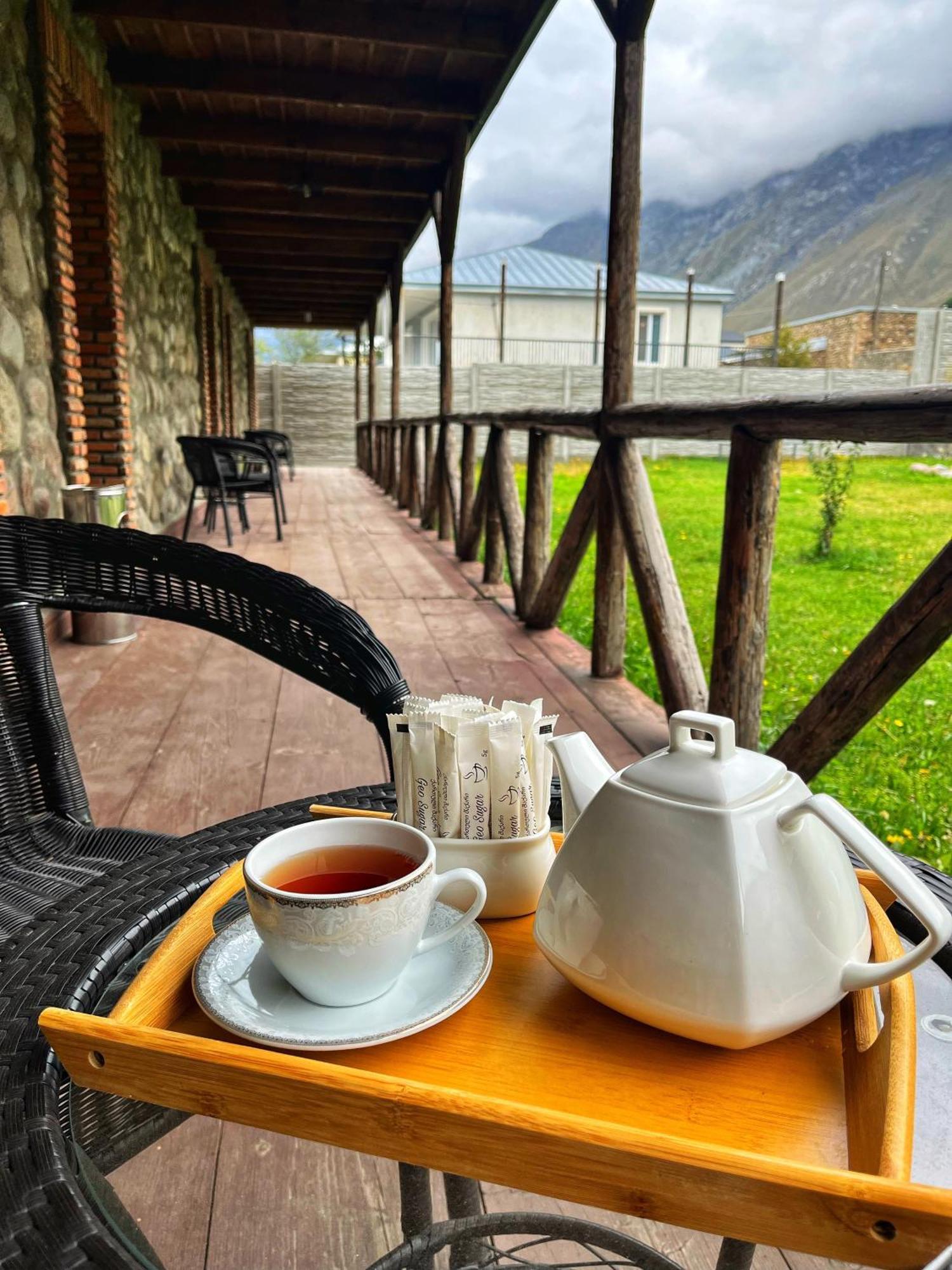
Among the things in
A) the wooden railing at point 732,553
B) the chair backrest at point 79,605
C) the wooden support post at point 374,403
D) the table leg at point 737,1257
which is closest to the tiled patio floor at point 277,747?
the wooden railing at point 732,553

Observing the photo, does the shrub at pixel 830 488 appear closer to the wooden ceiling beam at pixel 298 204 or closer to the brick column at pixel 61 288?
Result: the brick column at pixel 61 288

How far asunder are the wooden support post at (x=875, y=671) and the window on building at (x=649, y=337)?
24726 millimetres

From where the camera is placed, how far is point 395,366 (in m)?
9.82

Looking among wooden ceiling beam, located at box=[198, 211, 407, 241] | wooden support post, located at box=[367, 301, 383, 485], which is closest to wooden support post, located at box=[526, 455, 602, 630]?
wooden ceiling beam, located at box=[198, 211, 407, 241]

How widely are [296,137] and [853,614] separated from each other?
14.9 ft

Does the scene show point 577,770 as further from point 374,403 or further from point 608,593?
point 374,403

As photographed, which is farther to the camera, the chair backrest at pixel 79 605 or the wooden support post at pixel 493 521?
the wooden support post at pixel 493 521

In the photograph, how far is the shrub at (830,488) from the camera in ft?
16.4

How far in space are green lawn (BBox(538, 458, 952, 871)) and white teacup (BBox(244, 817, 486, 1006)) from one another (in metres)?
2.02

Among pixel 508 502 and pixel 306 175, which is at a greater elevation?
pixel 306 175

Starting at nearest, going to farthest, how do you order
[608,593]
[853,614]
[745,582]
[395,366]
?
[745,582], [608,593], [853,614], [395,366]

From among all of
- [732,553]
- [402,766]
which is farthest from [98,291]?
[402,766]

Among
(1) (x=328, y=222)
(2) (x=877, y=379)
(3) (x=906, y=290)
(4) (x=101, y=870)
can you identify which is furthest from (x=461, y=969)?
(3) (x=906, y=290)

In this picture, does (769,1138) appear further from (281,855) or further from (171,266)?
(171,266)
